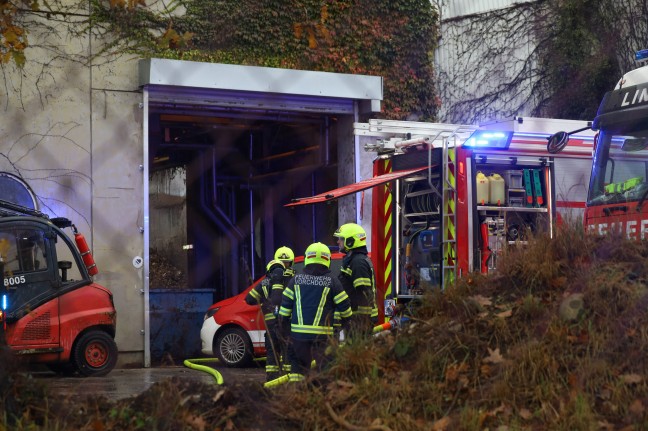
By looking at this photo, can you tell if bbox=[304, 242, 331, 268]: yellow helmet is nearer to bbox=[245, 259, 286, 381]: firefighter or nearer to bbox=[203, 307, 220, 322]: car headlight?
bbox=[245, 259, 286, 381]: firefighter

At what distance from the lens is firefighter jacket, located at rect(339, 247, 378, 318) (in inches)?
366

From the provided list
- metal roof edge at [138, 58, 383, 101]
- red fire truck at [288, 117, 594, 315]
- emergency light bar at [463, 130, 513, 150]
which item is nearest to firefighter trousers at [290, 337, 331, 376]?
red fire truck at [288, 117, 594, 315]

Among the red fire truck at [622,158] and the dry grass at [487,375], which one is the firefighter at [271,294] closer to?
the red fire truck at [622,158]

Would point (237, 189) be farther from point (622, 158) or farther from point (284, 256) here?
point (622, 158)

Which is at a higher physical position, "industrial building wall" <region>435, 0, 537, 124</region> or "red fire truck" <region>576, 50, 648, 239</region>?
"industrial building wall" <region>435, 0, 537, 124</region>

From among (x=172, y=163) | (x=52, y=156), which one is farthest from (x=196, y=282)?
(x=52, y=156)

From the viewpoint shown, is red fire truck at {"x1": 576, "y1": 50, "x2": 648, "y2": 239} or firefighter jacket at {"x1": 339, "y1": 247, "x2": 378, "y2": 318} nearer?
red fire truck at {"x1": 576, "y1": 50, "x2": 648, "y2": 239}

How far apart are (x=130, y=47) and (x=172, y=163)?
7158 mm

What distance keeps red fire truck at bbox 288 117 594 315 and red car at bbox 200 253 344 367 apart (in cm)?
183

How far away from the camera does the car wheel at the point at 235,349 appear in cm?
1415

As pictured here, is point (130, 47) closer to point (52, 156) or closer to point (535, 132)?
point (52, 156)

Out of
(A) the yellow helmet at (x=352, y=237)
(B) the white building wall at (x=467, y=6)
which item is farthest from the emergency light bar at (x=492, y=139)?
(B) the white building wall at (x=467, y=6)

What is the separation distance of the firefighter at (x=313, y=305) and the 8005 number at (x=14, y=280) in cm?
494

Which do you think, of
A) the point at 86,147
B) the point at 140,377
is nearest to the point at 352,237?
the point at 140,377
